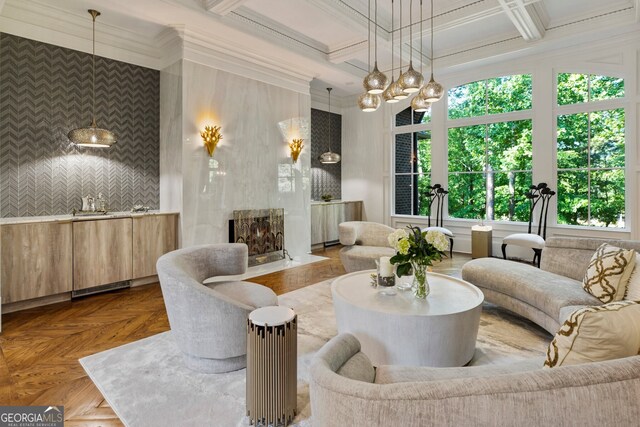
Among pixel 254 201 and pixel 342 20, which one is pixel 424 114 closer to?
pixel 342 20

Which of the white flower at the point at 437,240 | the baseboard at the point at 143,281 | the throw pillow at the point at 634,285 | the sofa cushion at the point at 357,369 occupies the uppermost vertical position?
the white flower at the point at 437,240

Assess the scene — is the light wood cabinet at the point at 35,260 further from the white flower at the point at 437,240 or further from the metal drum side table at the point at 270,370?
the white flower at the point at 437,240

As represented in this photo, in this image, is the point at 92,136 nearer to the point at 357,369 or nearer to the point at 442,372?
the point at 357,369

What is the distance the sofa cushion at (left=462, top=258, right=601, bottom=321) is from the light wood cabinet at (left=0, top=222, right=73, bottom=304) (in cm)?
429

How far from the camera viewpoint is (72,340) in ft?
9.27

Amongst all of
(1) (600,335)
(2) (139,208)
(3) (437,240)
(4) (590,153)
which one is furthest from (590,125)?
(2) (139,208)

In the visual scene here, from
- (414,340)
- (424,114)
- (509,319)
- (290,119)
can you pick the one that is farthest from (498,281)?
(424,114)

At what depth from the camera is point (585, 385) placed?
77cm

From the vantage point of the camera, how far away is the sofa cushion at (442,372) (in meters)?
1.37

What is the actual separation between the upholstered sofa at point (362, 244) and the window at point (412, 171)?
260cm

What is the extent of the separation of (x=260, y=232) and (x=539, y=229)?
4464 millimetres

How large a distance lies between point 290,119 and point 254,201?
1647 millimetres

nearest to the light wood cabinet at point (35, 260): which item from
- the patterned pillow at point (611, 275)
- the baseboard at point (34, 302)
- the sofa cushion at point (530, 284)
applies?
the baseboard at point (34, 302)

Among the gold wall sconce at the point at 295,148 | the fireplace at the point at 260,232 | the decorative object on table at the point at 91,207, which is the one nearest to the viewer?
the decorative object on table at the point at 91,207
